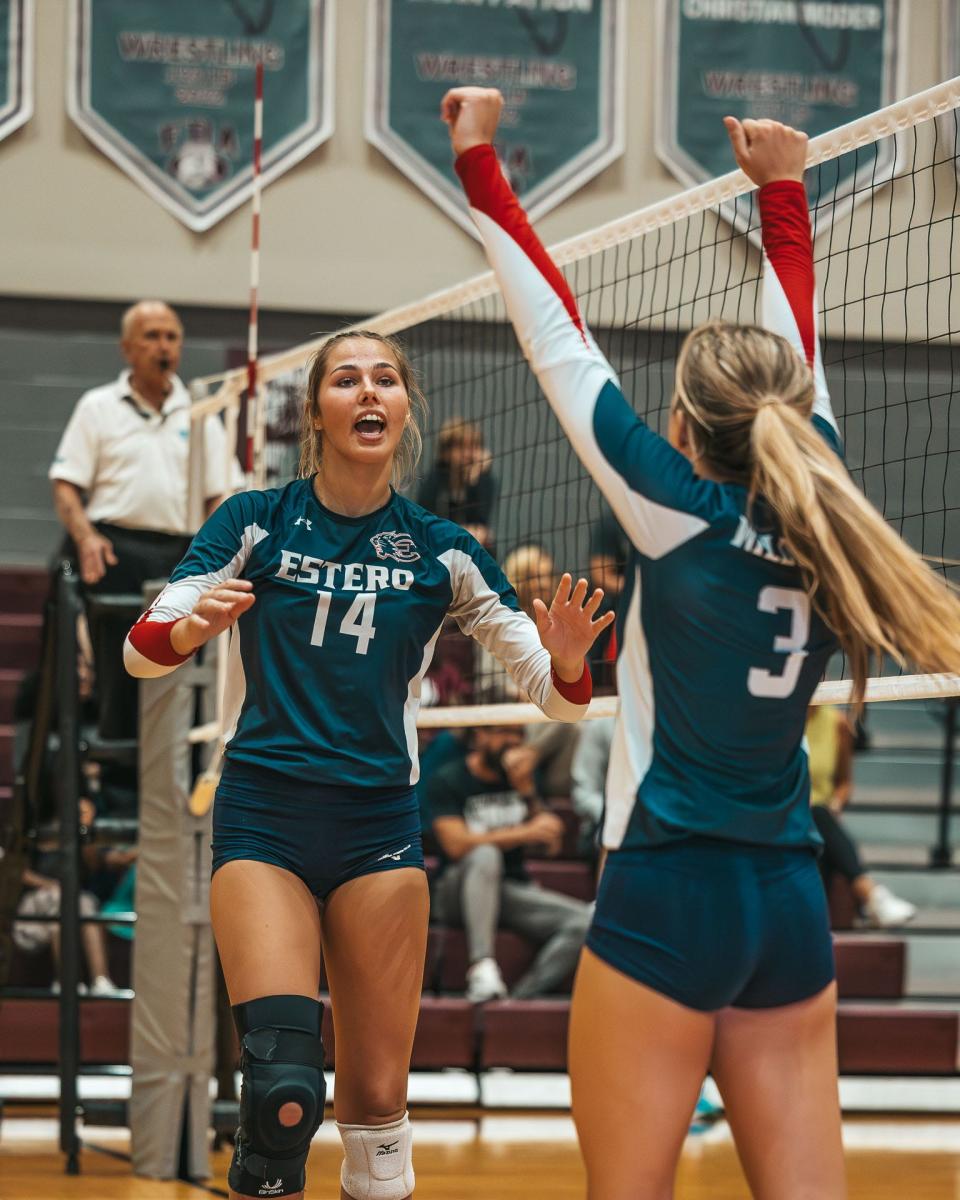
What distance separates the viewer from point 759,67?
448 inches

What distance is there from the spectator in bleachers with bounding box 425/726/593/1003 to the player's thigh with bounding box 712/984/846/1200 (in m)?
5.07

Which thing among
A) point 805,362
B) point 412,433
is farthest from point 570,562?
point 805,362

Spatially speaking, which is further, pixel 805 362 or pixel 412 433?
pixel 412 433

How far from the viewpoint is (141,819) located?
6211 millimetres

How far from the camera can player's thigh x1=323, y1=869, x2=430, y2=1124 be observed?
10.8ft

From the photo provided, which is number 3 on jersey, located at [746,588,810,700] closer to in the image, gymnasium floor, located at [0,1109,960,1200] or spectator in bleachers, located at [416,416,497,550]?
gymnasium floor, located at [0,1109,960,1200]

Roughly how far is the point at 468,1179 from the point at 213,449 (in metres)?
3.14

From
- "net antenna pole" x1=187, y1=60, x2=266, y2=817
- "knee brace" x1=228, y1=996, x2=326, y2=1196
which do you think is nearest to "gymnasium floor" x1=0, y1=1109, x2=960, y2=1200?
"net antenna pole" x1=187, y1=60, x2=266, y2=817

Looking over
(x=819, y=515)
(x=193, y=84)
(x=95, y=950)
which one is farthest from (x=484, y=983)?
(x=193, y=84)

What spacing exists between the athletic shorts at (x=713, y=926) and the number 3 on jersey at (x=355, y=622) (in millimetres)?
1051

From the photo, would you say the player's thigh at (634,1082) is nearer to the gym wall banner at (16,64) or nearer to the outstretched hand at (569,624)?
the outstretched hand at (569,624)

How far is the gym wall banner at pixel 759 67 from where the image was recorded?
11.4 meters

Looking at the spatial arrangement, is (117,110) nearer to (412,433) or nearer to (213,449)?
(213,449)

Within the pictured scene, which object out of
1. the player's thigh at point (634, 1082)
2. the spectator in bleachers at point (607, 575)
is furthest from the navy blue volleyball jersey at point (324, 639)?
the spectator in bleachers at point (607, 575)
